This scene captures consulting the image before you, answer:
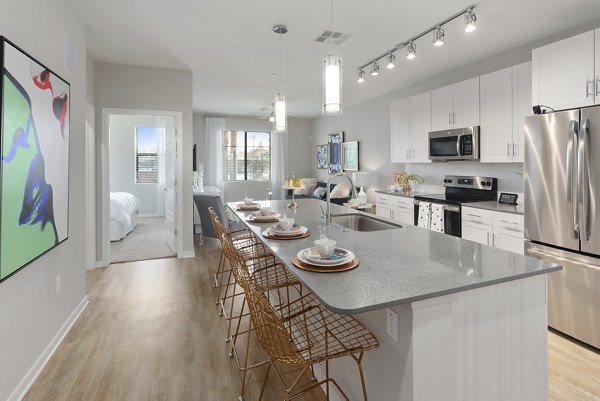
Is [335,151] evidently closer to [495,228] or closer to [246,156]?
[246,156]

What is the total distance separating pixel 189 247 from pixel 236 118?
16.1ft

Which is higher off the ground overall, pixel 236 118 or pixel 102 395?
pixel 236 118

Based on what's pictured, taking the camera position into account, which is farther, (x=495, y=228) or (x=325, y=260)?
(x=495, y=228)

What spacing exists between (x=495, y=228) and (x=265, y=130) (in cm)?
693

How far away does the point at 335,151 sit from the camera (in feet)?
26.7

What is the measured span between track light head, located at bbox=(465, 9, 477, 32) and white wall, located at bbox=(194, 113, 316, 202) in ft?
22.0

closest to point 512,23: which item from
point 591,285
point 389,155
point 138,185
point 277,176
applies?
point 591,285

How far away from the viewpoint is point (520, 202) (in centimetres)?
389

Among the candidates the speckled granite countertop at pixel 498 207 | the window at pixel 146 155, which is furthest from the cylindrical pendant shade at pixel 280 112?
the window at pixel 146 155

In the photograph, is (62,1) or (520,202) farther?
(520,202)

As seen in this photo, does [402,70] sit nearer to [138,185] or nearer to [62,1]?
[62,1]

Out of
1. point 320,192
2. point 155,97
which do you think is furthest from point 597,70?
point 320,192

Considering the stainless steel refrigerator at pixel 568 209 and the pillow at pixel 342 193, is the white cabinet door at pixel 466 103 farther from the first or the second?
the pillow at pixel 342 193

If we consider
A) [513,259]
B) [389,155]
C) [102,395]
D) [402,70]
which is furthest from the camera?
[389,155]
